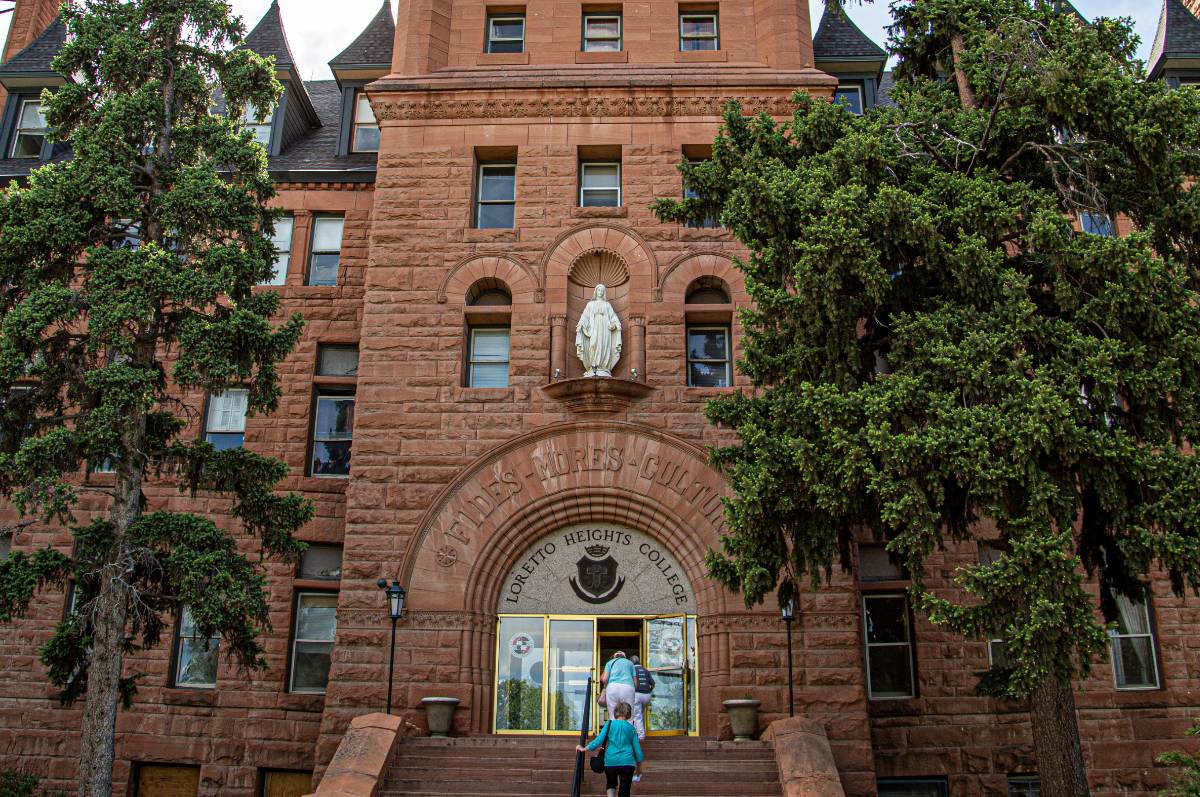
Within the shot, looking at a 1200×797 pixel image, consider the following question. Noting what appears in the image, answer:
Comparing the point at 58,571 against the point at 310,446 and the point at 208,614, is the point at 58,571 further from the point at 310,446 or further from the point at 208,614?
the point at 310,446

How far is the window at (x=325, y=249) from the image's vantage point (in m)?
21.6

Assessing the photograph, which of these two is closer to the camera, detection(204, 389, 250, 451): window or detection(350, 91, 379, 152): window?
detection(204, 389, 250, 451): window

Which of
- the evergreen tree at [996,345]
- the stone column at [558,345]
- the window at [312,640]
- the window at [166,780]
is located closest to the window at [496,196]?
the stone column at [558,345]

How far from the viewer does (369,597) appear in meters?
16.9

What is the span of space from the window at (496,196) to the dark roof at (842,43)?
7.38m

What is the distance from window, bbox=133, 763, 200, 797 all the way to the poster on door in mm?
8297

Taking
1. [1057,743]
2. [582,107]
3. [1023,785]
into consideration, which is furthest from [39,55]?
[1023,785]

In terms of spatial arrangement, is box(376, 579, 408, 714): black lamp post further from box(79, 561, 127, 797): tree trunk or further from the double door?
box(79, 561, 127, 797): tree trunk

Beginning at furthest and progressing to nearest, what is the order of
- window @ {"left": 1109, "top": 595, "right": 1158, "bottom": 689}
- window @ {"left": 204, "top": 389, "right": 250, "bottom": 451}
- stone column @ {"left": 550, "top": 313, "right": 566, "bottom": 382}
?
window @ {"left": 204, "top": 389, "right": 250, "bottom": 451}, window @ {"left": 1109, "top": 595, "right": 1158, "bottom": 689}, stone column @ {"left": 550, "top": 313, "right": 566, "bottom": 382}

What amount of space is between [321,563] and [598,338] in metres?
6.70

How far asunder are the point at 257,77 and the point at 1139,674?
18.1 metres

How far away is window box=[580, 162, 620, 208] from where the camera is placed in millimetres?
19734

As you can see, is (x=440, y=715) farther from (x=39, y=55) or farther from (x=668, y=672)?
(x=39, y=55)

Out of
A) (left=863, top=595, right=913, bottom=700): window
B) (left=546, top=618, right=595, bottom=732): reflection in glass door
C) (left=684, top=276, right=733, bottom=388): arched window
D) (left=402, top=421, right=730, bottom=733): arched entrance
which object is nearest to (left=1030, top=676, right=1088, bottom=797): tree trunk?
(left=402, top=421, right=730, bottom=733): arched entrance
